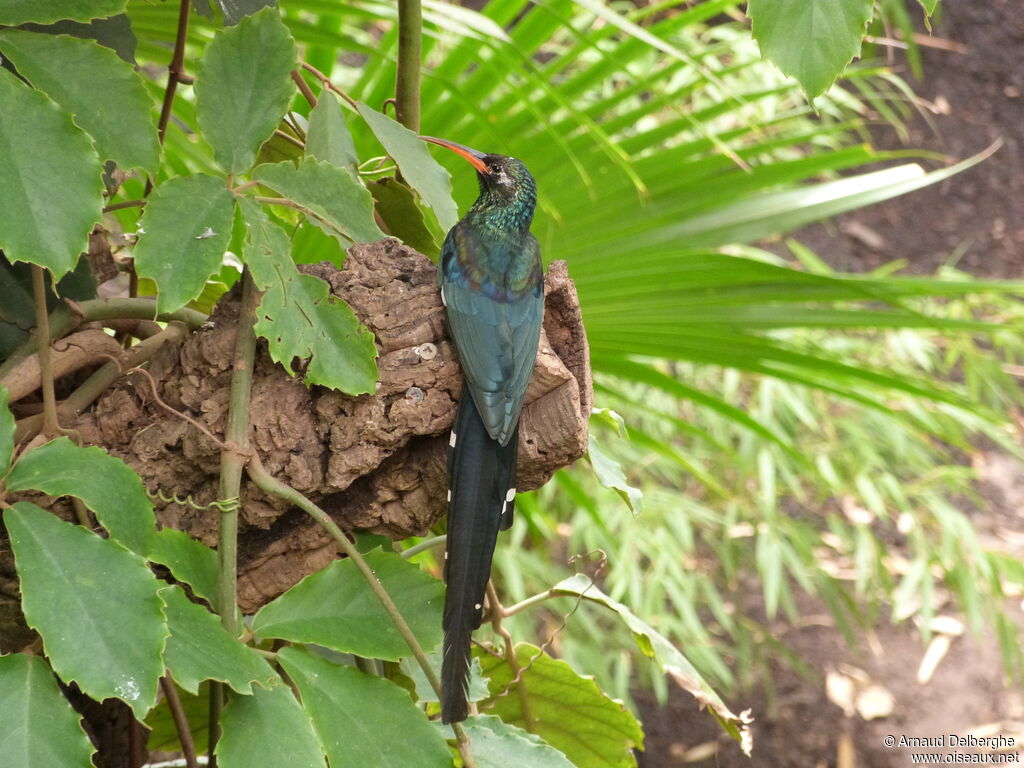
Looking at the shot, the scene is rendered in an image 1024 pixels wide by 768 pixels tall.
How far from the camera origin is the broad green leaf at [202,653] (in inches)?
29.2

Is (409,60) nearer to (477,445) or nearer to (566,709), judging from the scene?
(477,445)

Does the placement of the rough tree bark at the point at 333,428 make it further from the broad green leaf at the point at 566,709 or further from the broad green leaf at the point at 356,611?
the broad green leaf at the point at 566,709

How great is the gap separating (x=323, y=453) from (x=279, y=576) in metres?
0.13

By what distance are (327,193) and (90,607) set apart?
38cm

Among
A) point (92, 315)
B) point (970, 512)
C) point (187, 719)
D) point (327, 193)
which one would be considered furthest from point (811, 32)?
point (970, 512)

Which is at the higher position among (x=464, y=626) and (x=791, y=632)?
(x=464, y=626)

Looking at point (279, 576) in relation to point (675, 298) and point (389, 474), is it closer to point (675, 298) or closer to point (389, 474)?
point (389, 474)

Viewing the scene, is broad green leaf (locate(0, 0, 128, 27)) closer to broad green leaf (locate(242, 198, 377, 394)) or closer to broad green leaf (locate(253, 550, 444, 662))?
broad green leaf (locate(242, 198, 377, 394))

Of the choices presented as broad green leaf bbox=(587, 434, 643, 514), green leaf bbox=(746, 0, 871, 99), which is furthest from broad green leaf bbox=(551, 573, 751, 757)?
green leaf bbox=(746, 0, 871, 99)

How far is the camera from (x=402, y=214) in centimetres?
121

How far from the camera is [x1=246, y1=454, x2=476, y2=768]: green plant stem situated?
2.86ft

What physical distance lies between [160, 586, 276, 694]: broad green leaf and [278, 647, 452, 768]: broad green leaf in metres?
0.04

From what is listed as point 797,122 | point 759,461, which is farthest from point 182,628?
point 797,122

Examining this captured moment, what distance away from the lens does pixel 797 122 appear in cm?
387
